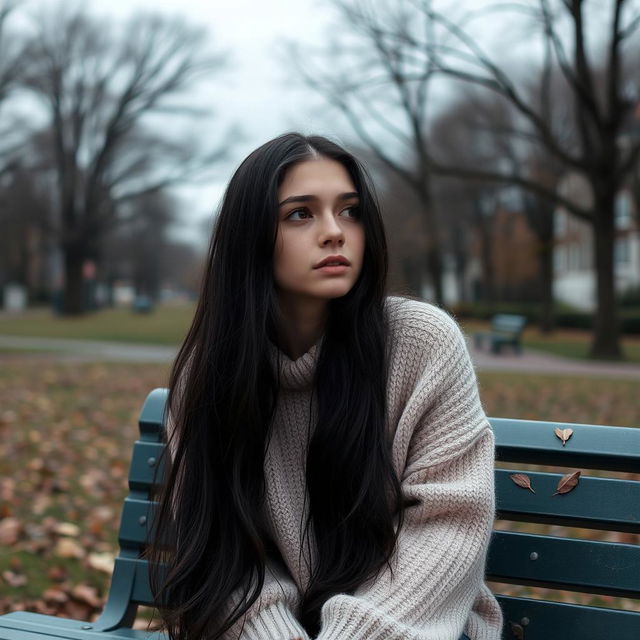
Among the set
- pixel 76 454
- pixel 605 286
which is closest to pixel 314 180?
pixel 76 454

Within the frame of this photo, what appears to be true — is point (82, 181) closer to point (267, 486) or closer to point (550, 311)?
point (550, 311)

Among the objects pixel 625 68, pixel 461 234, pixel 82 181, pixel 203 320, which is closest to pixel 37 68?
pixel 82 181

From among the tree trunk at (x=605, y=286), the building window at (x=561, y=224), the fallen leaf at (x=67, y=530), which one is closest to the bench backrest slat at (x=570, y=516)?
the fallen leaf at (x=67, y=530)

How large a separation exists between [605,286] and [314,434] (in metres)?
18.9

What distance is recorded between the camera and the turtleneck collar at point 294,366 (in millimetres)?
2234

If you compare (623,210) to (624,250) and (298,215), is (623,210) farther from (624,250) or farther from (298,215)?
(298,215)

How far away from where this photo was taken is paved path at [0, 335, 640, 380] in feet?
53.9

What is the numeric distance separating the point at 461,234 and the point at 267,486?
164ft

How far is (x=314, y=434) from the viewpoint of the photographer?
2219 mm

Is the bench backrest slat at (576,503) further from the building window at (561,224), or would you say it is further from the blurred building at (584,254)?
the building window at (561,224)

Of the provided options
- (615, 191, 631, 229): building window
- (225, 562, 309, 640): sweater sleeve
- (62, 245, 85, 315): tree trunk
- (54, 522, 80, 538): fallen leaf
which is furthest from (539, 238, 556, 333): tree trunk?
(225, 562, 309, 640): sweater sleeve

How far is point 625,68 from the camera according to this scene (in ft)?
85.9

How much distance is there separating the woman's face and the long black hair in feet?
0.11

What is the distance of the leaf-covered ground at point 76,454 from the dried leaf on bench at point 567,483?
214cm
